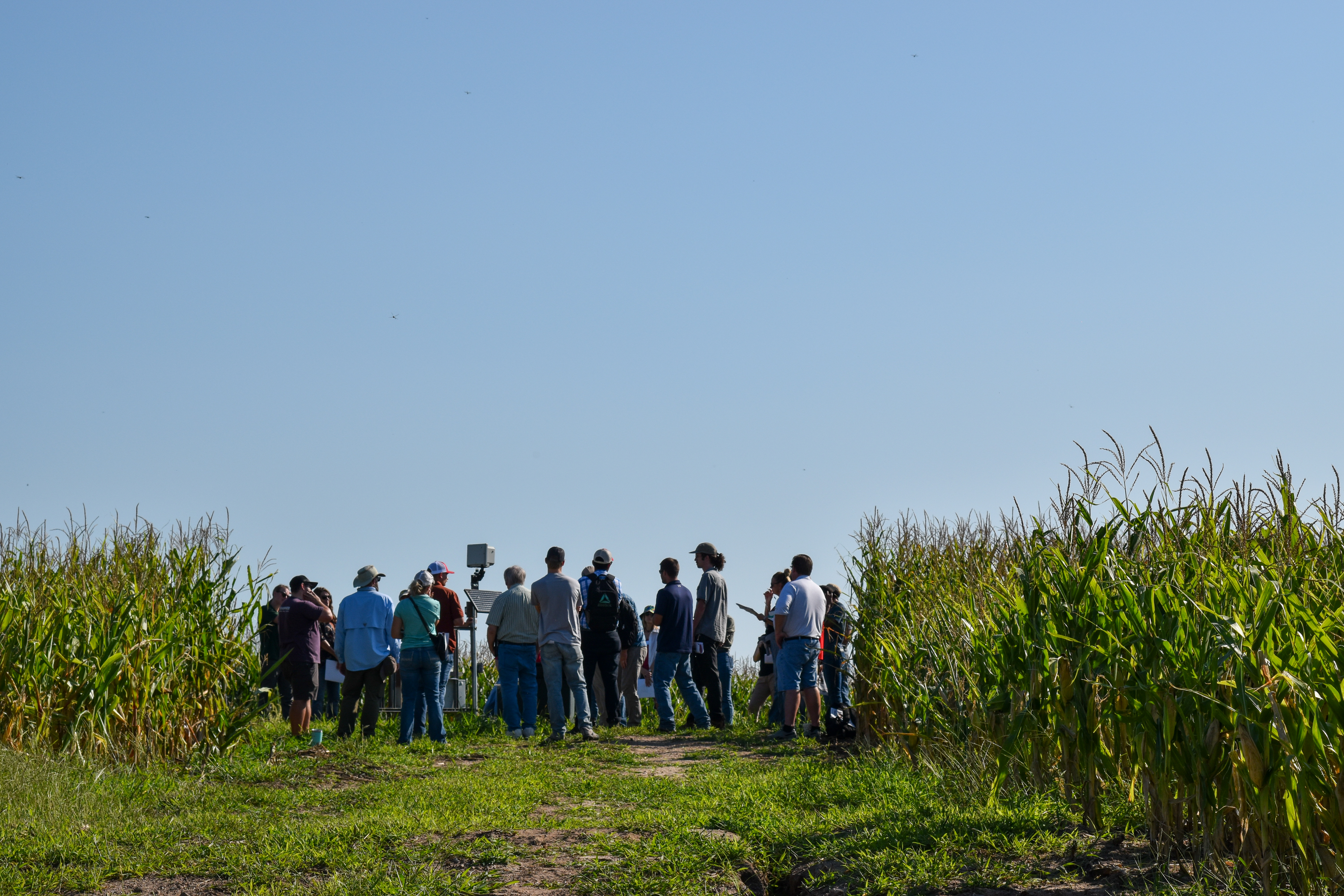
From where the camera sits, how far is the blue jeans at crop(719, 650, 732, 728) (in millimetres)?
12773

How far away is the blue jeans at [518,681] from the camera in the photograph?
37.4 ft

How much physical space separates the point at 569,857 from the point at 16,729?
4643 millimetres

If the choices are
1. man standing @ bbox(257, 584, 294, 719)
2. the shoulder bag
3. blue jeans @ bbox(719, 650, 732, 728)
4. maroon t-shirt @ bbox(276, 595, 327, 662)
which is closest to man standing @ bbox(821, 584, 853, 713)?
blue jeans @ bbox(719, 650, 732, 728)

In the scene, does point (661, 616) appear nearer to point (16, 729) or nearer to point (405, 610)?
point (405, 610)

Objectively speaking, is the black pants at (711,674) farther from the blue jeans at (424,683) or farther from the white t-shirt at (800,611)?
the blue jeans at (424,683)

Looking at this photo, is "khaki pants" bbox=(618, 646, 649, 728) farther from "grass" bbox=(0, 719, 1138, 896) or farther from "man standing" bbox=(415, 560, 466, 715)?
"grass" bbox=(0, 719, 1138, 896)

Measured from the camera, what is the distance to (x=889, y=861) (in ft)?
15.7

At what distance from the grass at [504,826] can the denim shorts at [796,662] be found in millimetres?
2265

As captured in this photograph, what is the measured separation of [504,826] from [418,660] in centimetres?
495

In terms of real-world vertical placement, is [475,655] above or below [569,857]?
above


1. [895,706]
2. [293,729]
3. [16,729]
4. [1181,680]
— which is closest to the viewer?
[1181,680]

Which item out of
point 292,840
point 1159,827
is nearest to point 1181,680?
point 1159,827

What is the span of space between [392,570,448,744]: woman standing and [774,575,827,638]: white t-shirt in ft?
10.7

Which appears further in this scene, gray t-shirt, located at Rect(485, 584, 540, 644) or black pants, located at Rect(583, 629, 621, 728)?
black pants, located at Rect(583, 629, 621, 728)
